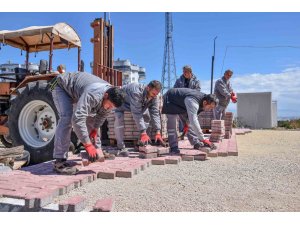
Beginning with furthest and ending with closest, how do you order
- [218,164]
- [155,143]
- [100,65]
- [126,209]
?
[100,65]
[155,143]
[218,164]
[126,209]

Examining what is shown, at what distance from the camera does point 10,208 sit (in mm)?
2928

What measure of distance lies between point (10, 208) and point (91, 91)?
1613mm

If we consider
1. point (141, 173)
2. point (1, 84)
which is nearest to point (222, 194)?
point (141, 173)

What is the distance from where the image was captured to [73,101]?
4.38 meters

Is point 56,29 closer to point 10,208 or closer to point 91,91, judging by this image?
point 91,91

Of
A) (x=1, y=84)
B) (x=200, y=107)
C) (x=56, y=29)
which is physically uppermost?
(x=56, y=29)

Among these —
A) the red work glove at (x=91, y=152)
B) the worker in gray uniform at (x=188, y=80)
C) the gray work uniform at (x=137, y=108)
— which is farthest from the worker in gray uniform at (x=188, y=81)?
the red work glove at (x=91, y=152)

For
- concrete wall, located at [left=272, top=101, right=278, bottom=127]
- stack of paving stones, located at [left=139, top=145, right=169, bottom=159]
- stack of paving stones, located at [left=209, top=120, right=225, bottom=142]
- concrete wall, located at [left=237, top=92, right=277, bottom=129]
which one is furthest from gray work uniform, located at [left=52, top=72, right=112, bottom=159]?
concrete wall, located at [left=272, top=101, right=278, bottom=127]

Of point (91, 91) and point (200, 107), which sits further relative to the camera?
point (200, 107)

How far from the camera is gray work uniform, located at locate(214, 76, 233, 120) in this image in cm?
873

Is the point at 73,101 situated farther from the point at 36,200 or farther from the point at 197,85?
the point at 197,85

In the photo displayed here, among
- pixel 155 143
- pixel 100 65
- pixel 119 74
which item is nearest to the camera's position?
pixel 155 143

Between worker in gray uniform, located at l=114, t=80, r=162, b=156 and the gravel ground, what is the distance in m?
0.83

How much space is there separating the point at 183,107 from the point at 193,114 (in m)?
0.36
